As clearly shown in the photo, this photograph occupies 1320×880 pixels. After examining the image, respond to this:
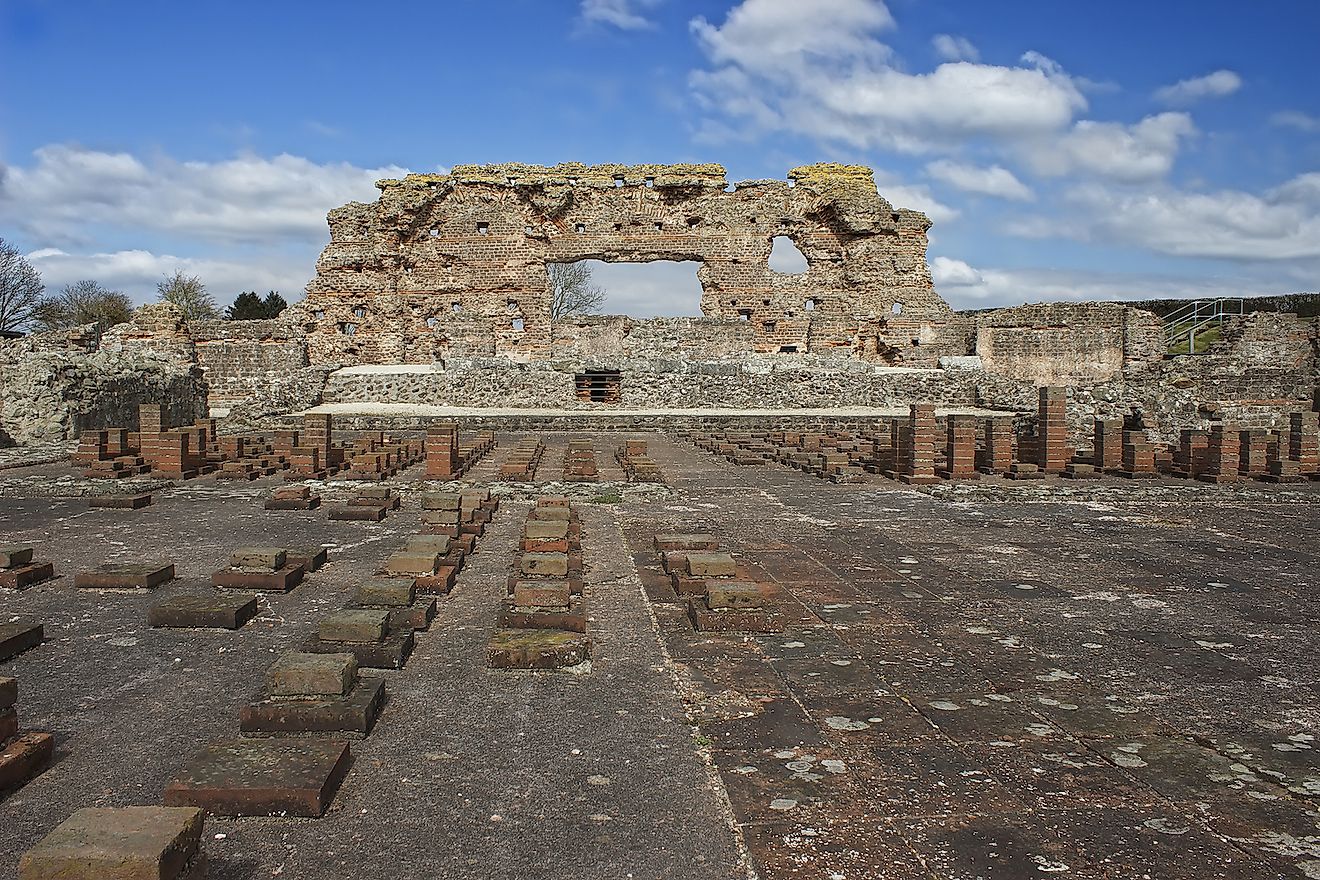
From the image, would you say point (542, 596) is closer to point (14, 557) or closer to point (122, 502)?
point (14, 557)

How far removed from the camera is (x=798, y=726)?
3.39 m

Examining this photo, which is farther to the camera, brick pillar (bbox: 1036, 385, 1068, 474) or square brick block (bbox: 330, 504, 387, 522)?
brick pillar (bbox: 1036, 385, 1068, 474)

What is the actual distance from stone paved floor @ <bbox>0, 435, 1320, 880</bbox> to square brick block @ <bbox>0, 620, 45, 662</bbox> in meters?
0.06

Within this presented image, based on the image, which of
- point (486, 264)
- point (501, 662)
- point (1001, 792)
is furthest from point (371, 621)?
point (486, 264)

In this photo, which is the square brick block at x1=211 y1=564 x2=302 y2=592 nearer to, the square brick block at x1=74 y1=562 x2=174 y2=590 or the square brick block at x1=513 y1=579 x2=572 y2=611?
the square brick block at x1=74 y1=562 x2=174 y2=590

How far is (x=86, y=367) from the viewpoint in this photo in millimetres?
14633

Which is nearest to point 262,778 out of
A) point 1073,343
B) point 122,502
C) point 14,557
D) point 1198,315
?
point 14,557

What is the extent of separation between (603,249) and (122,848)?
28.9m

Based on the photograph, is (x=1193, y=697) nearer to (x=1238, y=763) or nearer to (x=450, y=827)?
(x=1238, y=763)

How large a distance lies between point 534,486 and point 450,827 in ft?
23.6

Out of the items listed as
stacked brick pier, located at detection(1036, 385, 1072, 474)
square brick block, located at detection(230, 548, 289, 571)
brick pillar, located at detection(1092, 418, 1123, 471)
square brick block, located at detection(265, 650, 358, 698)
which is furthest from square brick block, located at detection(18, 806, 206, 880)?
brick pillar, located at detection(1092, 418, 1123, 471)

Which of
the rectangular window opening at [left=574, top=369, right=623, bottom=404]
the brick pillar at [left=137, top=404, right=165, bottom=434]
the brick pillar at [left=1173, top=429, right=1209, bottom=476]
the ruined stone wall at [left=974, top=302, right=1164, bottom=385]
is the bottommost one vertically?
the brick pillar at [left=1173, top=429, right=1209, bottom=476]

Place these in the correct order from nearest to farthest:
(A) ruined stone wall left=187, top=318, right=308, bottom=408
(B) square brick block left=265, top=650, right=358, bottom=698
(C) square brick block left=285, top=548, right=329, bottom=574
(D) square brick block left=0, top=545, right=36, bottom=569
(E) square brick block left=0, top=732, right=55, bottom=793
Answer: (E) square brick block left=0, top=732, right=55, bottom=793 < (B) square brick block left=265, top=650, right=358, bottom=698 < (D) square brick block left=0, top=545, right=36, bottom=569 < (C) square brick block left=285, top=548, right=329, bottom=574 < (A) ruined stone wall left=187, top=318, right=308, bottom=408

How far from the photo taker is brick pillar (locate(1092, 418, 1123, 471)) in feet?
39.1
